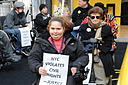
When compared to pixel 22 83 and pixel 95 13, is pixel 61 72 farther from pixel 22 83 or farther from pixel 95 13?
pixel 22 83

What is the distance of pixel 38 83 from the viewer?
3215 millimetres

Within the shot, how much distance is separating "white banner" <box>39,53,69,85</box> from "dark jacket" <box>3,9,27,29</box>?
6.01 metres

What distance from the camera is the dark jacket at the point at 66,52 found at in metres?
3.18

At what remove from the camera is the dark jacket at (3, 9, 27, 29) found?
8930 millimetres

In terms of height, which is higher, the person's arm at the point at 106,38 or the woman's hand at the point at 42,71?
the person's arm at the point at 106,38

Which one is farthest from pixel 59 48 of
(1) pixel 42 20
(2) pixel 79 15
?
(1) pixel 42 20

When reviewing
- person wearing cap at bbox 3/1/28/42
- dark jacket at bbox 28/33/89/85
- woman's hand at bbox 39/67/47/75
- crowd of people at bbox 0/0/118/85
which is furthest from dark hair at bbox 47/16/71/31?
person wearing cap at bbox 3/1/28/42

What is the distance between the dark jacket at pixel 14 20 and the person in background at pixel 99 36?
4.77 metres

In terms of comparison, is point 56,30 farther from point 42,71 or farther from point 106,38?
point 106,38

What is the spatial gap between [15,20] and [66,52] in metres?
6.27

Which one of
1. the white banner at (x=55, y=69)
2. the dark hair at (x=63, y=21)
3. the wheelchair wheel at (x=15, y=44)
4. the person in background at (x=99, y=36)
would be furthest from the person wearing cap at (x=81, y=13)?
the white banner at (x=55, y=69)

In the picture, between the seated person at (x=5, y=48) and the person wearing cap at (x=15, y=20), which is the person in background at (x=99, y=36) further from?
the person wearing cap at (x=15, y=20)

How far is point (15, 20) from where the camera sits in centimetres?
919

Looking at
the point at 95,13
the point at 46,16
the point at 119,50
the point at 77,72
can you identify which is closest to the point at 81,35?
the point at 95,13
